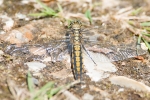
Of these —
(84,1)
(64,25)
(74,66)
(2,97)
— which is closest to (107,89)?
(74,66)

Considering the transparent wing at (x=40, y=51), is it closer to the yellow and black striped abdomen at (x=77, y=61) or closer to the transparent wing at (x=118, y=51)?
the yellow and black striped abdomen at (x=77, y=61)

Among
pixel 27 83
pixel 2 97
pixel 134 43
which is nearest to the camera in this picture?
pixel 2 97

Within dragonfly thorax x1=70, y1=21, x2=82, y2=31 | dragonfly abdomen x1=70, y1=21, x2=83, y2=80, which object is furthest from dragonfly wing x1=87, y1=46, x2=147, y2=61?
dragonfly thorax x1=70, y1=21, x2=82, y2=31

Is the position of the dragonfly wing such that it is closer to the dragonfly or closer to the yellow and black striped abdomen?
the dragonfly

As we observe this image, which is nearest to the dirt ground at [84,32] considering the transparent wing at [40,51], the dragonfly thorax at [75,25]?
the transparent wing at [40,51]

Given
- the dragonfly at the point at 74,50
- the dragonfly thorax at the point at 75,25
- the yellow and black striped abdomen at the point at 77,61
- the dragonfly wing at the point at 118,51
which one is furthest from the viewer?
the dragonfly thorax at the point at 75,25

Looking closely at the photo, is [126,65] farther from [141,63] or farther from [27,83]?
[27,83]

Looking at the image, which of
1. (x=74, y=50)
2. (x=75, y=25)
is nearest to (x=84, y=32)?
(x=75, y=25)
